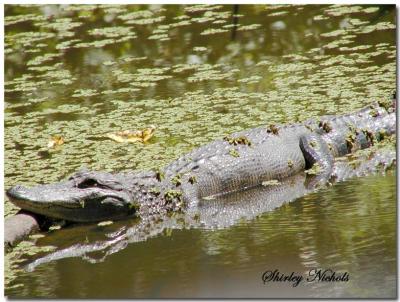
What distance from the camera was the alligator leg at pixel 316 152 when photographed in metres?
7.68

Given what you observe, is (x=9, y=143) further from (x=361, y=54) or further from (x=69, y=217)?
(x=361, y=54)

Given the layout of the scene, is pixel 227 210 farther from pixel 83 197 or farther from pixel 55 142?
pixel 55 142

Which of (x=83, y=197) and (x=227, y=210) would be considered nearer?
(x=83, y=197)

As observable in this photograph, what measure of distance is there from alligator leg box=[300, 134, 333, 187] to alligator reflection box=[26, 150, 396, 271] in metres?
0.08

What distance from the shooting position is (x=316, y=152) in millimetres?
7785

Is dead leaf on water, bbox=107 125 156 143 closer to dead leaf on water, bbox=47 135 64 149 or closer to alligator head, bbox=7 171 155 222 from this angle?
dead leaf on water, bbox=47 135 64 149

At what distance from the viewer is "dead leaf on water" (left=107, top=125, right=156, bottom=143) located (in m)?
8.41

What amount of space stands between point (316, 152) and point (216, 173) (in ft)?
2.91

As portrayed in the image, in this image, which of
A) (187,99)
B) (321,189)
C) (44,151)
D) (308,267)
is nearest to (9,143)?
(44,151)

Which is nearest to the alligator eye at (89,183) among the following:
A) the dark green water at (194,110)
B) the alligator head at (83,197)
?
the alligator head at (83,197)

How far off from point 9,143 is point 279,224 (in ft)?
10.0

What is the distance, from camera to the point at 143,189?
23.6ft

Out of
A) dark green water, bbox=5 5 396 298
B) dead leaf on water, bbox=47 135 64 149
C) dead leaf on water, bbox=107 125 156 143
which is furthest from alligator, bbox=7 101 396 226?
dead leaf on water, bbox=47 135 64 149

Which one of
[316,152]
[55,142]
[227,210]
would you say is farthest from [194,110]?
[227,210]
